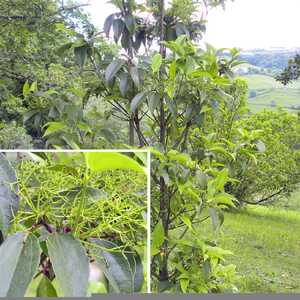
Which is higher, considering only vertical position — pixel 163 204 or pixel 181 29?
pixel 181 29

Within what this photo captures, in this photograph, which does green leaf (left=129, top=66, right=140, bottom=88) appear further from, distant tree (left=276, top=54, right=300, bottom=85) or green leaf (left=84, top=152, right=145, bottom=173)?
distant tree (left=276, top=54, right=300, bottom=85)

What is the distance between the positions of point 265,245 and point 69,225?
3.21 meters

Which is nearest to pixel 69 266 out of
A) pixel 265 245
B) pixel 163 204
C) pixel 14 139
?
pixel 163 204

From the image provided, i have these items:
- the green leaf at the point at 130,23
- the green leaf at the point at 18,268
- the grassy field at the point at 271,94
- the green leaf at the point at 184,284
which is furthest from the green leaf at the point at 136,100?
the grassy field at the point at 271,94

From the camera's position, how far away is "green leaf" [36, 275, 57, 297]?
342 millimetres

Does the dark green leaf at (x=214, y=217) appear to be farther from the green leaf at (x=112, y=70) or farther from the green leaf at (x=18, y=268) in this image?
the green leaf at (x=18, y=268)

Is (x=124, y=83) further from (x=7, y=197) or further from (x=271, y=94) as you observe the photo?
(x=271, y=94)

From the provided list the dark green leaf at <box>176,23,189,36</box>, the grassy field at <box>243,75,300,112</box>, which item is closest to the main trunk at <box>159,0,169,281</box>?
the dark green leaf at <box>176,23,189,36</box>

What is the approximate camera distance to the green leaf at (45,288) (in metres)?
0.34

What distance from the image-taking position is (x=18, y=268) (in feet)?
1.04

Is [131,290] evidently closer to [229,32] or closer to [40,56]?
[229,32]

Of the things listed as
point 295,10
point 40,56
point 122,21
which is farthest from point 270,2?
point 122,21

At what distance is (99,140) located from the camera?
119 centimetres

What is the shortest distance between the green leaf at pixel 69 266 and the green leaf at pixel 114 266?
0.10ft
